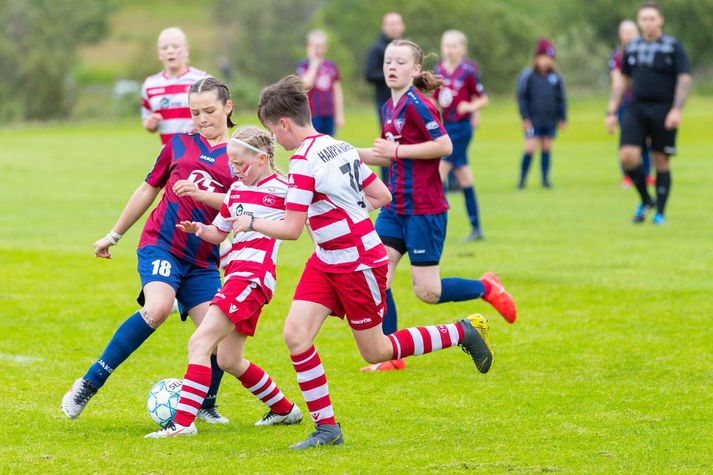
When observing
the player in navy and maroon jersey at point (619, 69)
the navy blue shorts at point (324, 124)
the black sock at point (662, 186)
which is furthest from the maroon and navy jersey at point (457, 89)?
the navy blue shorts at point (324, 124)

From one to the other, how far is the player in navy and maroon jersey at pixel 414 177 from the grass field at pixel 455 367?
2.22ft

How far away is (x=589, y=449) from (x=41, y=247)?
9.99m

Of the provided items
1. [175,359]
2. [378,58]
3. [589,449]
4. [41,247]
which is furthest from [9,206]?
[589,449]

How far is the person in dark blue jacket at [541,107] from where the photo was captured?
22125mm

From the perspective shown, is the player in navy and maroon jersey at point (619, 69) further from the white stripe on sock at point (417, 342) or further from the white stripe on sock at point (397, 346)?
the white stripe on sock at point (397, 346)

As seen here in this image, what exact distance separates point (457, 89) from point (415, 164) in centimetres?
824

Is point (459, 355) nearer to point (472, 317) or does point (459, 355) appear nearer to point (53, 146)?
point (472, 317)

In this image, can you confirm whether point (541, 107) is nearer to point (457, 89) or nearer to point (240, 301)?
point (457, 89)

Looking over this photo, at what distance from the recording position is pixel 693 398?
23.9ft

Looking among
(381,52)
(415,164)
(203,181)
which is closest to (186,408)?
(203,181)

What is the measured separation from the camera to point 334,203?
611 cm

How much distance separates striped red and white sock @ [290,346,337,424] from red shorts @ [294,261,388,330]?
0.29m

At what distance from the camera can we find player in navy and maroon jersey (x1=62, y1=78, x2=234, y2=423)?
6648mm

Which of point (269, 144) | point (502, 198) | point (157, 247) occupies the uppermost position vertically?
point (269, 144)
